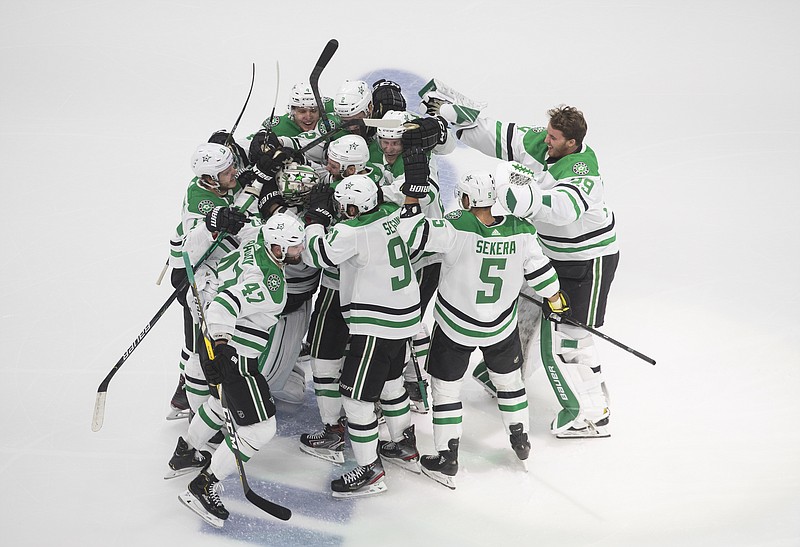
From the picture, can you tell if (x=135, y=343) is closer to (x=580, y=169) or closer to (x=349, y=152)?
(x=349, y=152)

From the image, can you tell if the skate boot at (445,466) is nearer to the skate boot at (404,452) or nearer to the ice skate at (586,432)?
the skate boot at (404,452)

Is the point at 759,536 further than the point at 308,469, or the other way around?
the point at 308,469

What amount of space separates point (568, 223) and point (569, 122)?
0.46 meters

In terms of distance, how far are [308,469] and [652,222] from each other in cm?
336

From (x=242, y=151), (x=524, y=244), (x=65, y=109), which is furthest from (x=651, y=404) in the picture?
(x=65, y=109)

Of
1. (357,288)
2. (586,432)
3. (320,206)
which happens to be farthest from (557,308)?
(320,206)

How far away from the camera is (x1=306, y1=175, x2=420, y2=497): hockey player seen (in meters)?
3.77

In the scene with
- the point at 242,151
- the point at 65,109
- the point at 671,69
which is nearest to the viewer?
the point at 242,151

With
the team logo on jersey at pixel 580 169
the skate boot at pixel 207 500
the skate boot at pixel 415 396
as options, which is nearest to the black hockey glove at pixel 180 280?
the skate boot at pixel 207 500

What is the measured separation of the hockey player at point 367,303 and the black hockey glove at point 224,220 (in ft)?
1.00

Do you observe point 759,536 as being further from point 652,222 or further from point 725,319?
point 652,222

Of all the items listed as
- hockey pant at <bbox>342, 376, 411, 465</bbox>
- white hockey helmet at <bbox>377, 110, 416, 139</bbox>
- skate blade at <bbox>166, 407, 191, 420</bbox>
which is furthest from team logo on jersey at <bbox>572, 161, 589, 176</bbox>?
skate blade at <bbox>166, 407, 191, 420</bbox>

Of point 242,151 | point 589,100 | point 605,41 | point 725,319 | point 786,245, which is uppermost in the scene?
point 605,41

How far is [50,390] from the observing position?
447 centimetres
